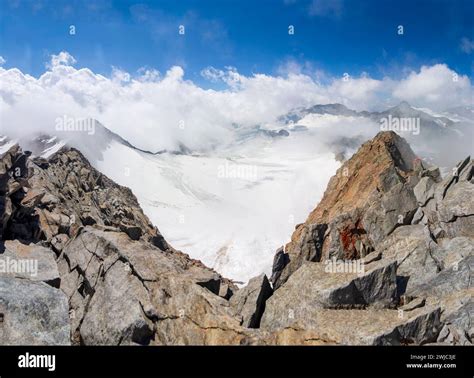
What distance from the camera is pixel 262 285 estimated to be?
22281mm

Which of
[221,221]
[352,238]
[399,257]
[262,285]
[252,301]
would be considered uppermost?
[352,238]

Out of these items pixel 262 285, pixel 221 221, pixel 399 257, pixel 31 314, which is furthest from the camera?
pixel 221 221

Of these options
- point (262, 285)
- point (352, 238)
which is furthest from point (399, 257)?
point (262, 285)

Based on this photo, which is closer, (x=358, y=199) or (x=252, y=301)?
(x=252, y=301)

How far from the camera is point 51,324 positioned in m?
18.2

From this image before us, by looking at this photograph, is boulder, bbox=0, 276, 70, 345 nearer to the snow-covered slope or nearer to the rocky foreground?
the rocky foreground

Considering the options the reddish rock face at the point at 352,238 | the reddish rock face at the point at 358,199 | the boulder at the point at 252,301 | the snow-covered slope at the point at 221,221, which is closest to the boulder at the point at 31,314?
the boulder at the point at 252,301

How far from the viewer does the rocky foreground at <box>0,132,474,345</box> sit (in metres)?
18.1

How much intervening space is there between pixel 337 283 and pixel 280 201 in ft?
577

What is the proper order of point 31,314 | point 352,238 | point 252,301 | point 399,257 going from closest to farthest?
point 31,314
point 252,301
point 399,257
point 352,238

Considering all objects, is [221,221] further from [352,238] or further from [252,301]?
[252,301]
